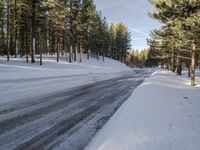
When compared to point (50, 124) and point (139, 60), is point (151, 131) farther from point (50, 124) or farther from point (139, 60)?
point (139, 60)

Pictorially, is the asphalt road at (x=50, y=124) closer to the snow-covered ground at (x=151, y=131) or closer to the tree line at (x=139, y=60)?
the snow-covered ground at (x=151, y=131)

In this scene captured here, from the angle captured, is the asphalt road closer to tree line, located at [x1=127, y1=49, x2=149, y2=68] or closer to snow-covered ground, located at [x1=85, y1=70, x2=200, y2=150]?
snow-covered ground, located at [x1=85, y1=70, x2=200, y2=150]

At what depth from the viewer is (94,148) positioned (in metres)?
6.22

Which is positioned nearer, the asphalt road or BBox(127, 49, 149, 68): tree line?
the asphalt road

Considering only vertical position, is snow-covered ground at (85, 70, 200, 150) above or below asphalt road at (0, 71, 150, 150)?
above

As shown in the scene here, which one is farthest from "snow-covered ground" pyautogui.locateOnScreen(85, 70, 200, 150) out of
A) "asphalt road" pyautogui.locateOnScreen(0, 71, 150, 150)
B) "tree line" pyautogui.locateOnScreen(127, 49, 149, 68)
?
"tree line" pyautogui.locateOnScreen(127, 49, 149, 68)

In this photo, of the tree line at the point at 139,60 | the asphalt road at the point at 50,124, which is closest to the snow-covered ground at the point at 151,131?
the asphalt road at the point at 50,124

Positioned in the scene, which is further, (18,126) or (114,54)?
(114,54)

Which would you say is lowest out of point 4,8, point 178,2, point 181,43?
point 181,43

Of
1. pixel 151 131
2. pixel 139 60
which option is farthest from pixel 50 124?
pixel 139 60

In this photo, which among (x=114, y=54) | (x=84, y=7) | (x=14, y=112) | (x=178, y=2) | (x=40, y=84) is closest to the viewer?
(x=14, y=112)

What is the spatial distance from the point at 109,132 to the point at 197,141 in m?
2.10

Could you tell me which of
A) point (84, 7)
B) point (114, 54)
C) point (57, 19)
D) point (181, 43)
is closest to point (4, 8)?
point (57, 19)

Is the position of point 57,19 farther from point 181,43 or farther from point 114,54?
point 114,54
